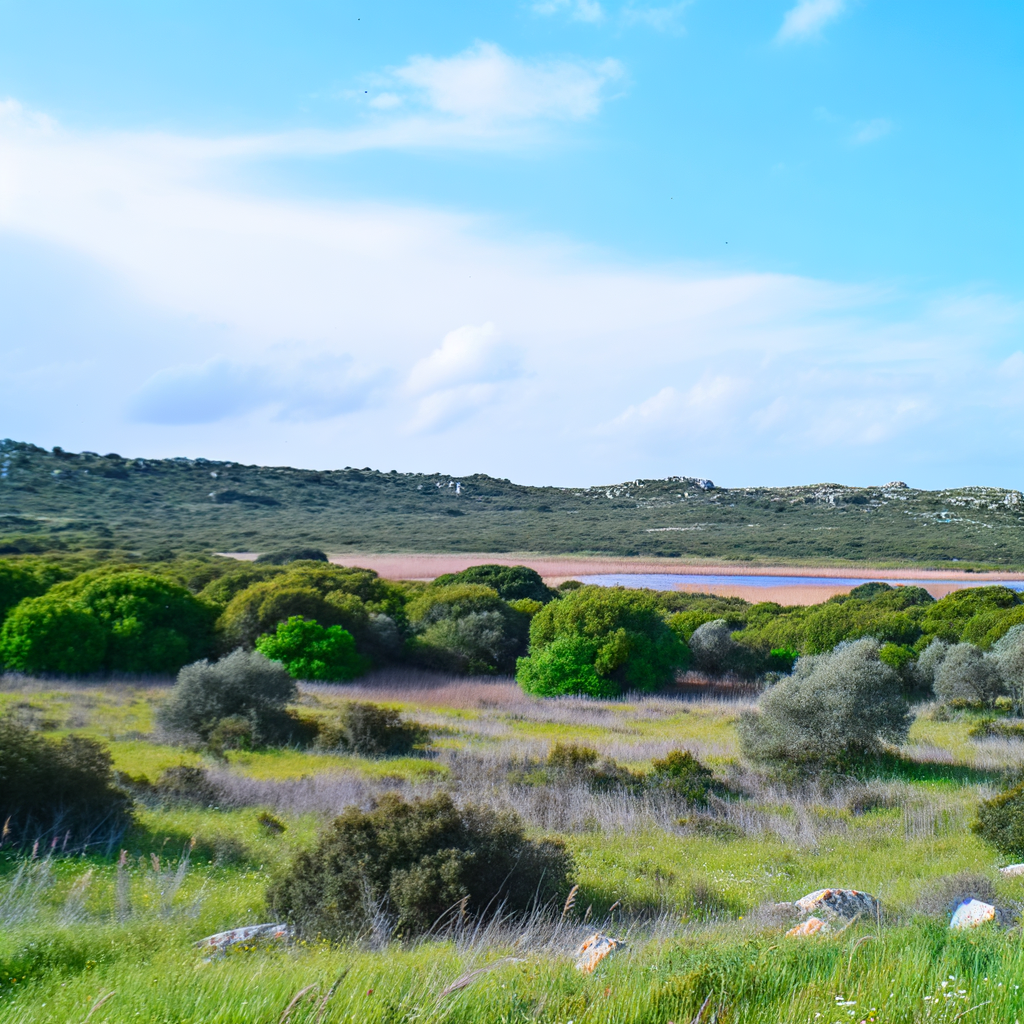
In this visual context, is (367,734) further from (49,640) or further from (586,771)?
(49,640)

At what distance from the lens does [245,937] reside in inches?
220

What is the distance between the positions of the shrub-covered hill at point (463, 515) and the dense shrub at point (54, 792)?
4365 centimetres

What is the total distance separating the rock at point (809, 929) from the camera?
5.20 meters

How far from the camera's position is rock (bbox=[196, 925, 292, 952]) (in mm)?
5328

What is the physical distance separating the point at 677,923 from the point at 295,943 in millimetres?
3081

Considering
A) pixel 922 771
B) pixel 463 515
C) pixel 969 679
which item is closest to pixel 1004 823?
pixel 922 771

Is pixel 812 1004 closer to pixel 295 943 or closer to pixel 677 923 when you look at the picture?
pixel 677 923

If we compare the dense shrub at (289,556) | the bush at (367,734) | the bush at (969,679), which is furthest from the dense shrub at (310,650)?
the dense shrub at (289,556)

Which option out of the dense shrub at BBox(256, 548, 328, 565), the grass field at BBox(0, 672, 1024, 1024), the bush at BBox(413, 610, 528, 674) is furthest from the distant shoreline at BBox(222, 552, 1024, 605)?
the grass field at BBox(0, 672, 1024, 1024)

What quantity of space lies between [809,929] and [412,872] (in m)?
3.14

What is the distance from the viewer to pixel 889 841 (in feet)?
32.1

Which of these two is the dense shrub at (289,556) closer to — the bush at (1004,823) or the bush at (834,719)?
the bush at (834,719)

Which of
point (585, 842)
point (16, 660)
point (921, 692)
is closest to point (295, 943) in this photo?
point (585, 842)

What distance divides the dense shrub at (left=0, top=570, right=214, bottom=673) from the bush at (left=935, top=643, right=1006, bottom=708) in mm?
21532
